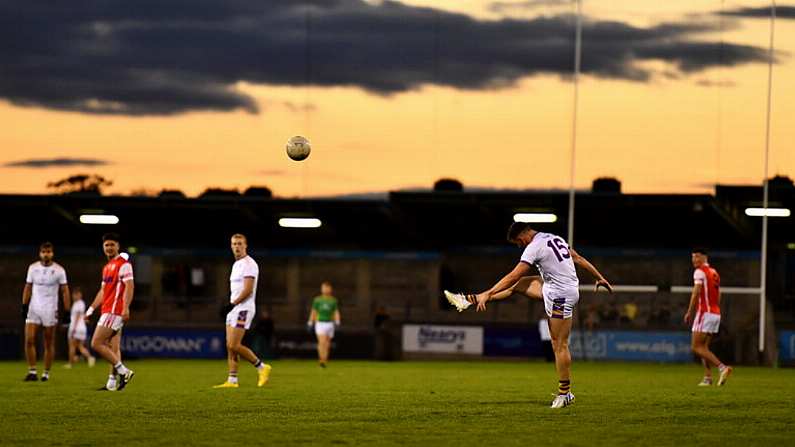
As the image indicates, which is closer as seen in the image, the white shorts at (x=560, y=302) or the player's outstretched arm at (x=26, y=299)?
the white shorts at (x=560, y=302)

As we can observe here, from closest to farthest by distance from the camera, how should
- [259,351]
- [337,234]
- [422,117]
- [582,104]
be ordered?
[259,351] → [582,104] → [422,117] → [337,234]

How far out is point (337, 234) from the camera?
51.0 meters

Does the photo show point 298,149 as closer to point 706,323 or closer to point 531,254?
point 706,323

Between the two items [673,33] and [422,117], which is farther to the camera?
[422,117]

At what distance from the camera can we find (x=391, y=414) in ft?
47.0

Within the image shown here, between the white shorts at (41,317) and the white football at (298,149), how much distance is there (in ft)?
17.3

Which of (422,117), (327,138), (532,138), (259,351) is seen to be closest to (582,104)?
(532,138)

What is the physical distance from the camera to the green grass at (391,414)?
11.8 metres

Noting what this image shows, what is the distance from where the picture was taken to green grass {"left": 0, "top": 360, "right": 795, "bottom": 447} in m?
11.8

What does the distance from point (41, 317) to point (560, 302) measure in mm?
10326

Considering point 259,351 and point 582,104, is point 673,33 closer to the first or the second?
point 582,104

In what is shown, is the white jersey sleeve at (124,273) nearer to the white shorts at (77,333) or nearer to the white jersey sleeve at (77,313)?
the white shorts at (77,333)

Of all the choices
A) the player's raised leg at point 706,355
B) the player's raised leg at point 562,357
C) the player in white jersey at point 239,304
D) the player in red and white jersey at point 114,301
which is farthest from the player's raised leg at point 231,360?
the player's raised leg at point 706,355

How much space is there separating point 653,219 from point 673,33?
25.7 feet
